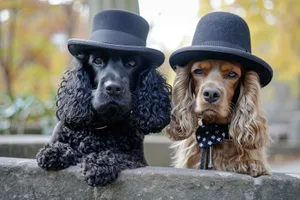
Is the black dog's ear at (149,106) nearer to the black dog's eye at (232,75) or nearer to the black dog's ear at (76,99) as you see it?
the black dog's ear at (76,99)

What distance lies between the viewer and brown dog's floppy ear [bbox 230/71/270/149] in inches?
116

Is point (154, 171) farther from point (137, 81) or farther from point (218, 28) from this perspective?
point (218, 28)

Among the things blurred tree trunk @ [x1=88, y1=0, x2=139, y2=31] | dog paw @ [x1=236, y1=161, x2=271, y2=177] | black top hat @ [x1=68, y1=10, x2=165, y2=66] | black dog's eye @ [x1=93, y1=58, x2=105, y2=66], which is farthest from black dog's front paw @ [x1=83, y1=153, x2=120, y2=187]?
blurred tree trunk @ [x1=88, y1=0, x2=139, y2=31]

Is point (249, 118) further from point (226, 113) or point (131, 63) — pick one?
point (131, 63)

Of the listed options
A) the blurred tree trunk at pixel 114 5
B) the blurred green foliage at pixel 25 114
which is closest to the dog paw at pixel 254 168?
the blurred tree trunk at pixel 114 5

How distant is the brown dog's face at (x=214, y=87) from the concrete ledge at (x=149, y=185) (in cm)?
58

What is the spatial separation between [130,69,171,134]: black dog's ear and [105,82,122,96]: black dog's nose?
25 cm

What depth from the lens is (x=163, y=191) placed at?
8.13ft

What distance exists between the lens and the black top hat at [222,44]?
296 cm

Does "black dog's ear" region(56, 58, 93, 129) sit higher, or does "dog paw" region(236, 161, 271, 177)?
"black dog's ear" region(56, 58, 93, 129)

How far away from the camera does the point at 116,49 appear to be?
2719 millimetres

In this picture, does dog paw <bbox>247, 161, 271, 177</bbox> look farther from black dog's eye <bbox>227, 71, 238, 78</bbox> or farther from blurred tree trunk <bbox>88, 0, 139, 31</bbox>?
blurred tree trunk <bbox>88, 0, 139, 31</bbox>

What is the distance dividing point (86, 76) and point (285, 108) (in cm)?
2131

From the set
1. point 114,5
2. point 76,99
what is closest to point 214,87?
point 76,99
